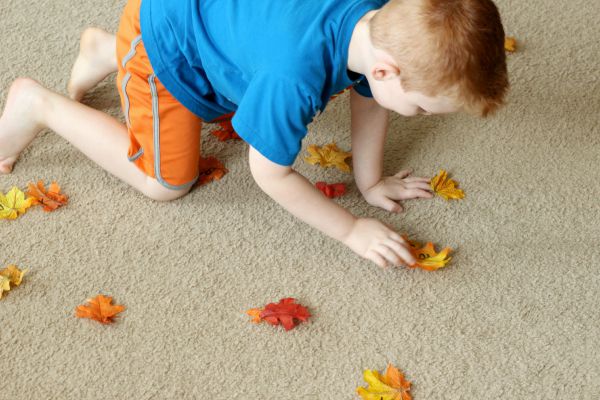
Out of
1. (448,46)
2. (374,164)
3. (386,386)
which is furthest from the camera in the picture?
(374,164)

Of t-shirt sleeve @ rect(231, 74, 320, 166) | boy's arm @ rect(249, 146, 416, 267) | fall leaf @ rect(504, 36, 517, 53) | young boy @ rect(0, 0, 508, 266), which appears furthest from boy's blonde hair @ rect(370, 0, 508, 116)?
fall leaf @ rect(504, 36, 517, 53)

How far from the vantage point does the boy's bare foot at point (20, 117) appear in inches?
54.9

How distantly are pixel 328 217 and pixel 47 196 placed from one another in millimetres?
538

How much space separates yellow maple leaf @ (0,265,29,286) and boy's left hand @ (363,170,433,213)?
62 cm

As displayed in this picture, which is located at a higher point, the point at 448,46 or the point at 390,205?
the point at 448,46

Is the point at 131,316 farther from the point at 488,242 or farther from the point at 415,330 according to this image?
the point at 488,242

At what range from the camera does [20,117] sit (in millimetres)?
1398

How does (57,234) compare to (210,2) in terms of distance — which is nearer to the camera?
(210,2)

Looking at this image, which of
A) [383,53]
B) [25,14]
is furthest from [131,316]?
[25,14]

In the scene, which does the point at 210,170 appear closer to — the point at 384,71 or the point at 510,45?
the point at 384,71

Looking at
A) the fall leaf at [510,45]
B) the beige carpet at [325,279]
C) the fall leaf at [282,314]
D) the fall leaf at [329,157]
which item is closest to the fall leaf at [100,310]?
the beige carpet at [325,279]

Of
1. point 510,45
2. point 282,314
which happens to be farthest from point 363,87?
point 510,45

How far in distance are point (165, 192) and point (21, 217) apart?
10.4 inches

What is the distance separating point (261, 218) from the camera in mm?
1369
